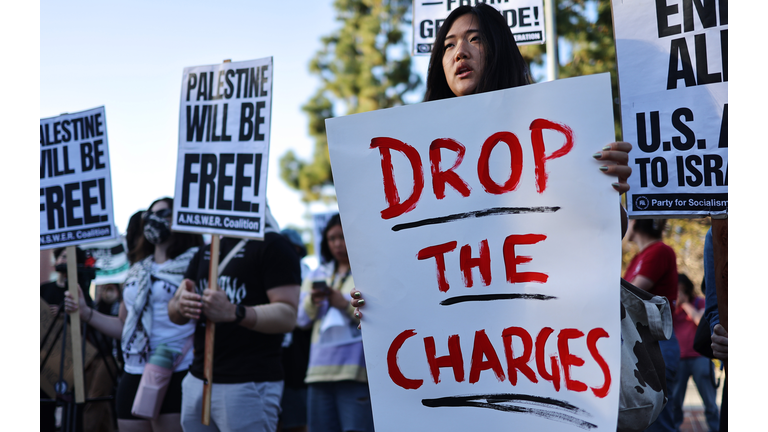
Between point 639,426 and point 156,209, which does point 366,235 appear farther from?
point 156,209

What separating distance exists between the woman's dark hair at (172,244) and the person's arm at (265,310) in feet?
3.18

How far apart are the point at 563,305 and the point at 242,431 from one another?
2.07m

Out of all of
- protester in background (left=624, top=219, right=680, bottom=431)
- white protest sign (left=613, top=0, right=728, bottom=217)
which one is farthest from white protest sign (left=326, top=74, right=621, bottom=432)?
protester in background (left=624, top=219, right=680, bottom=431)

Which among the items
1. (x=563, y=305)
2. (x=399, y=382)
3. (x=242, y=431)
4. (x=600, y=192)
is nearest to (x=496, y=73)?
(x=600, y=192)

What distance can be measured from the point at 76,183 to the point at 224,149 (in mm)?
1483

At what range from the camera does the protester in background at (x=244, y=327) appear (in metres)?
3.16

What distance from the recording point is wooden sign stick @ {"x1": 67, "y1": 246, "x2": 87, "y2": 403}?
3.98m

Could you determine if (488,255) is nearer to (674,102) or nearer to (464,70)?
(464,70)

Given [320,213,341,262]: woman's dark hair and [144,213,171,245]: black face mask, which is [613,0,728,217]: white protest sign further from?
[320,213,341,262]: woman's dark hair

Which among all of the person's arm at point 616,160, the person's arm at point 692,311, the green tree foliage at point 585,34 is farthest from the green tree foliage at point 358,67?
the person's arm at point 616,160

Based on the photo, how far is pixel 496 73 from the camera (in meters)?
2.00

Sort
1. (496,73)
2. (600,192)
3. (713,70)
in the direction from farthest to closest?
1. (713,70)
2. (496,73)
3. (600,192)

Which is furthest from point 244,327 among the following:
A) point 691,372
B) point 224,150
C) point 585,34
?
point 585,34

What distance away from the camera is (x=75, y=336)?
13.4 feet
